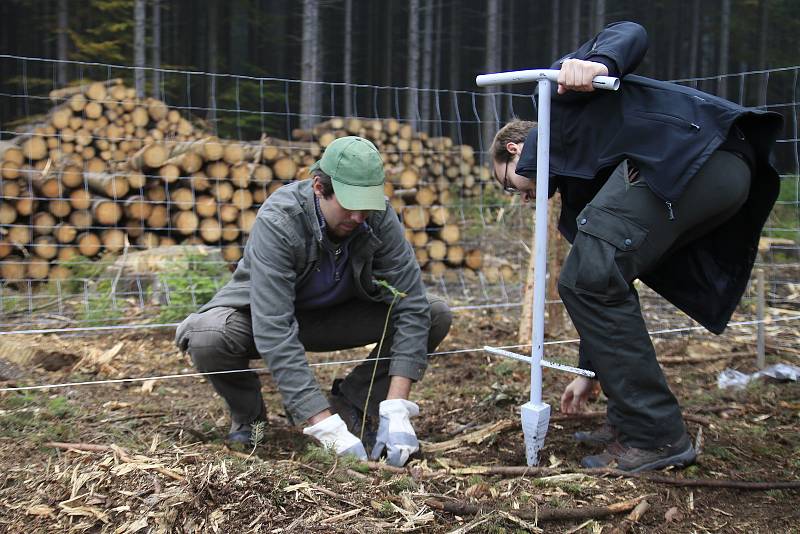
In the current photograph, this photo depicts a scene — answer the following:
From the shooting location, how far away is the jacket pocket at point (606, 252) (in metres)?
2.44

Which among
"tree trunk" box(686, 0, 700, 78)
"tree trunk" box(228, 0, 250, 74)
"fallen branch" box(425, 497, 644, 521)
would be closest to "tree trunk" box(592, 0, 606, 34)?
"tree trunk" box(686, 0, 700, 78)

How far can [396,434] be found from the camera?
2.86 meters

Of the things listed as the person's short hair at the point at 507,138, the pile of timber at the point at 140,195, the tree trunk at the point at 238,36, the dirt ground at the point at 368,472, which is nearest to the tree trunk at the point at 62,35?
the tree trunk at the point at 238,36

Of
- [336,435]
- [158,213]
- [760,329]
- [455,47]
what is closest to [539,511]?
[336,435]

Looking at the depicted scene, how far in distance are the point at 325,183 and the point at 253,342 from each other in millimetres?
799

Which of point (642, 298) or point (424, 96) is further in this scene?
point (424, 96)

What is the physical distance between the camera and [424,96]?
1930 cm

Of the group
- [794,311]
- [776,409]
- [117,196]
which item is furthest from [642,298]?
[117,196]

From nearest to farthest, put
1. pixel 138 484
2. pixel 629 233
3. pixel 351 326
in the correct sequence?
pixel 138 484
pixel 629 233
pixel 351 326

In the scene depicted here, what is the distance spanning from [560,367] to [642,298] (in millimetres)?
4403

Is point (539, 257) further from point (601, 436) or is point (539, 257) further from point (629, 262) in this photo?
point (601, 436)

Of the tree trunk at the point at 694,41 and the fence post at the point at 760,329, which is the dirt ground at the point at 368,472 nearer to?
the fence post at the point at 760,329

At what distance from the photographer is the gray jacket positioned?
2.82 meters

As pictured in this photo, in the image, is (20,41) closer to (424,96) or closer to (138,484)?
(424,96)
